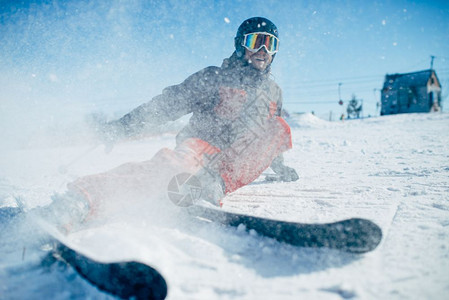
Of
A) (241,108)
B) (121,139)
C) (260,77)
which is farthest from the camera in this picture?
(260,77)

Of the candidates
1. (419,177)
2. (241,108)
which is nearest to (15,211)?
(241,108)

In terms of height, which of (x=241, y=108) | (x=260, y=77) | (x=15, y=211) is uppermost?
(x=260, y=77)

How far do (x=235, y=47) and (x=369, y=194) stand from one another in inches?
87.3

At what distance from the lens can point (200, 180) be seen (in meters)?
1.97

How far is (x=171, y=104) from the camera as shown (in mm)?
2344

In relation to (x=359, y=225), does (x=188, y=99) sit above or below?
above

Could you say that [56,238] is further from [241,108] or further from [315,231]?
[241,108]

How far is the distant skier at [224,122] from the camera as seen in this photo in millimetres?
1932

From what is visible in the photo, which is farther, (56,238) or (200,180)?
(200,180)

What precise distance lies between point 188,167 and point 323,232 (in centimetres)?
108

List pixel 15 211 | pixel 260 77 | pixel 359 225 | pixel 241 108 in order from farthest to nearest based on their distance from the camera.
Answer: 1. pixel 260 77
2. pixel 241 108
3. pixel 15 211
4. pixel 359 225

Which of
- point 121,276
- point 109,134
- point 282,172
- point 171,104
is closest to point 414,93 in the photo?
point 282,172

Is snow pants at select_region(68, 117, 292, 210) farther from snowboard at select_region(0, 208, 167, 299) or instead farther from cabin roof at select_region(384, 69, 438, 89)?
cabin roof at select_region(384, 69, 438, 89)

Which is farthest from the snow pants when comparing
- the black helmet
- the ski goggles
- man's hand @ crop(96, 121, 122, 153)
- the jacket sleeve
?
the black helmet
